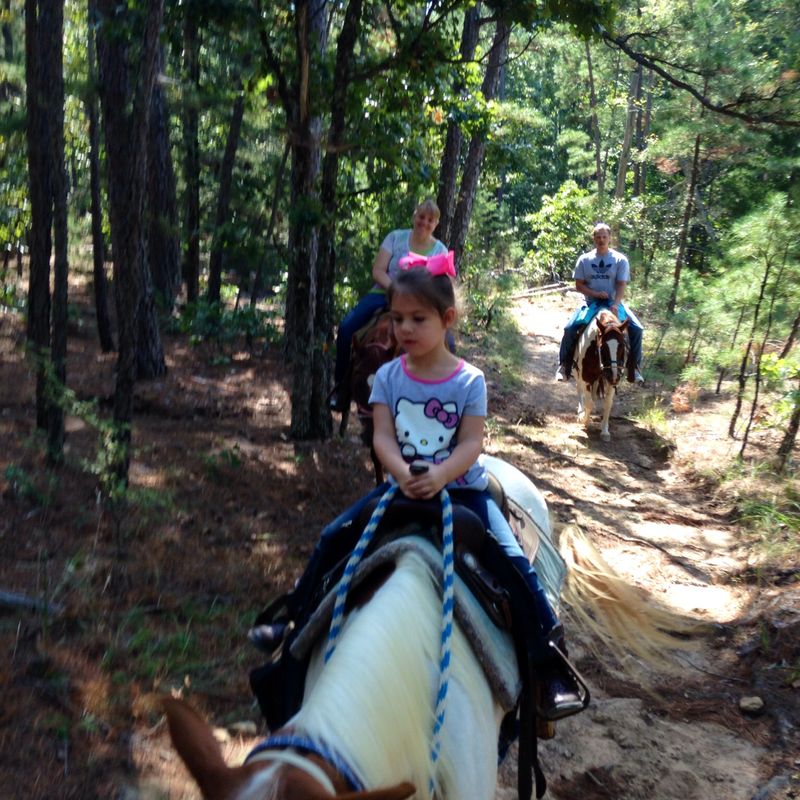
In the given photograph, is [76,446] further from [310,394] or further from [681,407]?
[681,407]

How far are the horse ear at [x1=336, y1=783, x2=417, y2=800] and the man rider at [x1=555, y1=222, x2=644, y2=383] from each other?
8.37m

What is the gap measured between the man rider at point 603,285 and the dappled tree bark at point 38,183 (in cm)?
602

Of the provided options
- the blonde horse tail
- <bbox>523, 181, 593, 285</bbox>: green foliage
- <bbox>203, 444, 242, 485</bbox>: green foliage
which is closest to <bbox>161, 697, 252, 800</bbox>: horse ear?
the blonde horse tail

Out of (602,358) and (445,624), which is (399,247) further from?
(445,624)

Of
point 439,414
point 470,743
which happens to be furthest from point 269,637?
point 439,414

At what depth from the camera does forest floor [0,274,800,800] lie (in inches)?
127

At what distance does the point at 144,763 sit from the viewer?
2996 millimetres

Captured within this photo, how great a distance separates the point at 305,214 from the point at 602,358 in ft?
14.1

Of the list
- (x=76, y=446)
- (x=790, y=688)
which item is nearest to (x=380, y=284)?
(x=76, y=446)

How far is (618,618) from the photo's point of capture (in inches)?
179

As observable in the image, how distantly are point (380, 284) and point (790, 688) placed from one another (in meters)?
3.82

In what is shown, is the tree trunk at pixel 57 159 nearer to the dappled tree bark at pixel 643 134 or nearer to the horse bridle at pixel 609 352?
the horse bridle at pixel 609 352

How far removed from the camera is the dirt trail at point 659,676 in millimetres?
3469

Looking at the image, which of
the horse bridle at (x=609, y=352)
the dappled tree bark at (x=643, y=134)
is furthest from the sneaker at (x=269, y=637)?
the dappled tree bark at (x=643, y=134)
